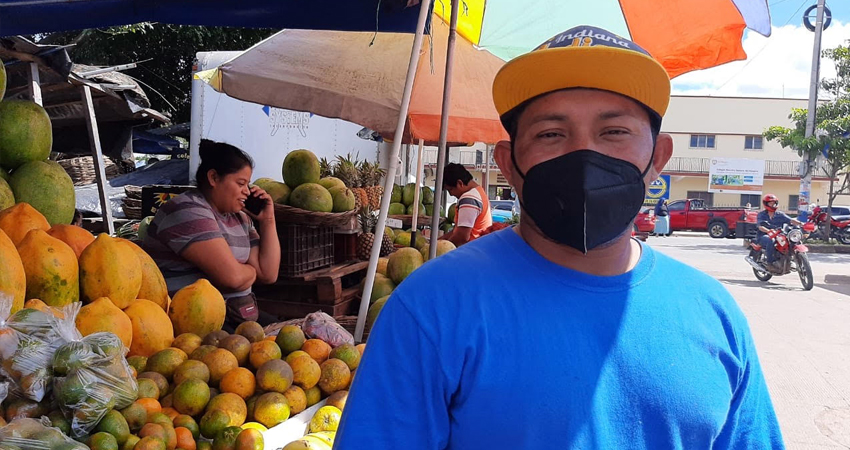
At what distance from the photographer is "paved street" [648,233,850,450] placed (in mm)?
4660

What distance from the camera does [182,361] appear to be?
235 cm

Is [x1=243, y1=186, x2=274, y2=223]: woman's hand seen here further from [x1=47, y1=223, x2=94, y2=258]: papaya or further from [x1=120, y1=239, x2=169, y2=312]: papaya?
[x1=47, y1=223, x2=94, y2=258]: papaya

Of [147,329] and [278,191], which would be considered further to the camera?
[278,191]

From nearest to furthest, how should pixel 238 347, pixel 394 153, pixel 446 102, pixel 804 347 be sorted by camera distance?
pixel 238 347, pixel 394 153, pixel 446 102, pixel 804 347

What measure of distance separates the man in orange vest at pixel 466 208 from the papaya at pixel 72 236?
4129 mm

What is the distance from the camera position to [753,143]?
1662 inches

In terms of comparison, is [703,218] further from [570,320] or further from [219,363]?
[570,320]

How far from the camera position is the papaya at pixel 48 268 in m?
2.23

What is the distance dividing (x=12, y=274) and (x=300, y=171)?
2714 millimetres

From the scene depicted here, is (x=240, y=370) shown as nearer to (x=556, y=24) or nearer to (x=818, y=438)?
(x=556, y=24)

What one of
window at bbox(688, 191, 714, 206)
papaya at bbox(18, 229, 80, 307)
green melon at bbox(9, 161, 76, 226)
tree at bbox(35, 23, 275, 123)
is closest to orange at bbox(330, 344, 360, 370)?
papaya at bbox(18, 229, 80, 307)

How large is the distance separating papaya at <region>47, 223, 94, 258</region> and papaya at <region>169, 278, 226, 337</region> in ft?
1.50

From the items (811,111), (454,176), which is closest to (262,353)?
(454,176)

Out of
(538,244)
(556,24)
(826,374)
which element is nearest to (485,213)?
(556,24)
